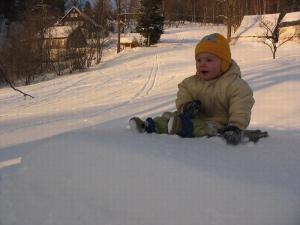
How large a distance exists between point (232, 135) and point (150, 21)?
38.9 metres

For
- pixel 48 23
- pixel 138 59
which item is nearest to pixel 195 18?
pixel 48 23

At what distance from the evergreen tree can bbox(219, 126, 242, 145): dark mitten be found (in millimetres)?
38224

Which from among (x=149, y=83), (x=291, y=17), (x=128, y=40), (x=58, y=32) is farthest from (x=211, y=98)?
(x=291, y=17)

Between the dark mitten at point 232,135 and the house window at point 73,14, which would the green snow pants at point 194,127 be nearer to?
the dark mitten at point 232,135

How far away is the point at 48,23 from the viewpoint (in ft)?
128

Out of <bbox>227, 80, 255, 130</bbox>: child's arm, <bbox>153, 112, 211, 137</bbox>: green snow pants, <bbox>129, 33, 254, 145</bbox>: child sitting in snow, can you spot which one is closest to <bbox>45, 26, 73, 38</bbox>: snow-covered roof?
<bbox>129, 33, 254, 145</bbox>: child sitting in snow

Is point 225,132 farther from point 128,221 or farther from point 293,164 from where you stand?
point 128,221

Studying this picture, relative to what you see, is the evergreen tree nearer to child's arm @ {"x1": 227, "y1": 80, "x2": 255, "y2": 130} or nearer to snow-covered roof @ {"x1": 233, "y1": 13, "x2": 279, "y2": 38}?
snow-covered roof @ {"x1": 233, "y1": 13, "x2": 279, "y2": 38}

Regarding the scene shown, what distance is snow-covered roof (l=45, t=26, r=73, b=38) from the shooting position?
37906 mm

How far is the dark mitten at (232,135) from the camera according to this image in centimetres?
287

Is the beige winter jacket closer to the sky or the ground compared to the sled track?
closer to the sky

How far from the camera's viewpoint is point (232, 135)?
2.90m

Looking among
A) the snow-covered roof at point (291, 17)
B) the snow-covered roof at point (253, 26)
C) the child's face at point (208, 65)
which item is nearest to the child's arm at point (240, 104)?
the child's face at point (208, 65)

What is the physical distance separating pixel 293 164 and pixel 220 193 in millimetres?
601
